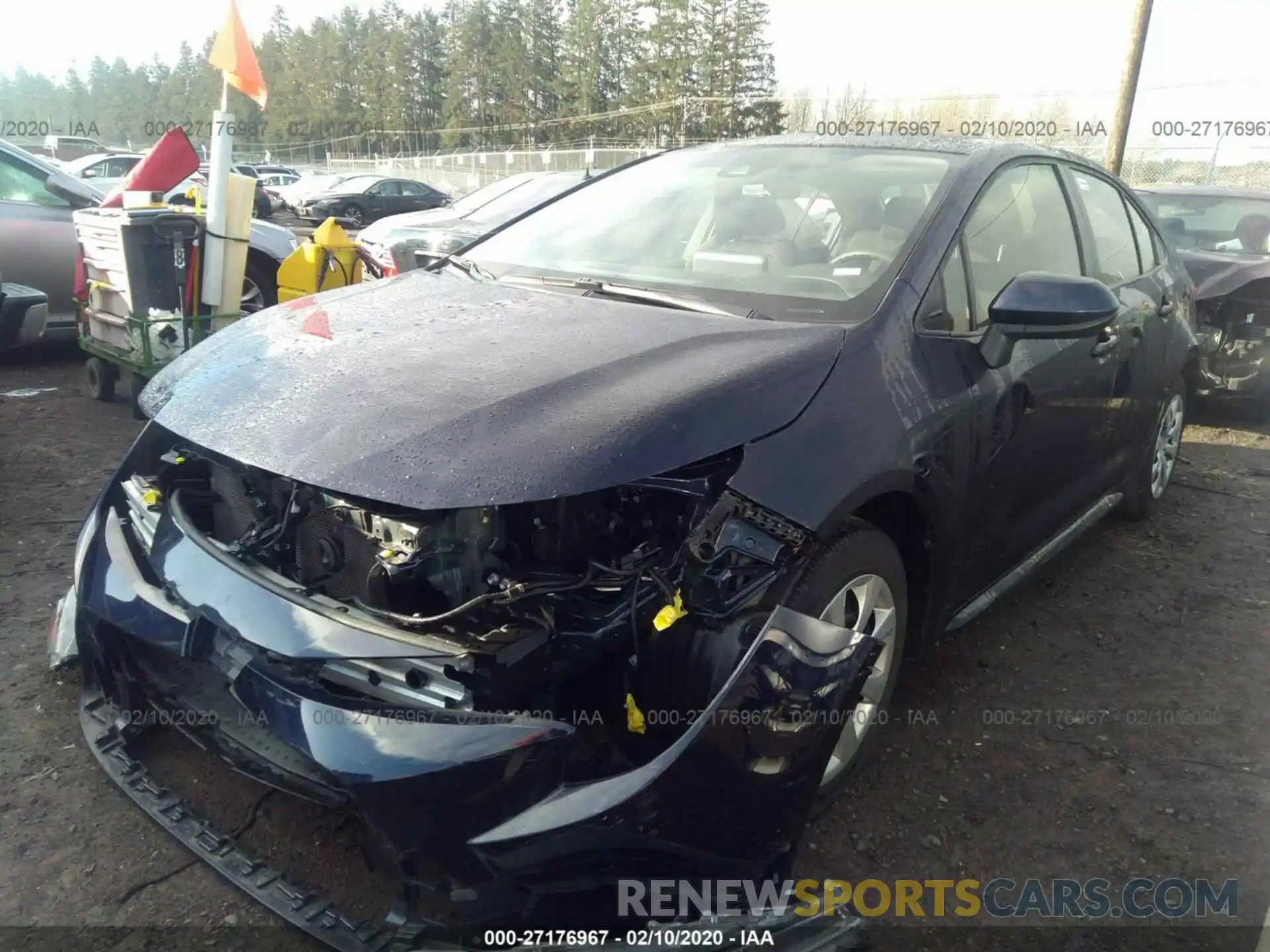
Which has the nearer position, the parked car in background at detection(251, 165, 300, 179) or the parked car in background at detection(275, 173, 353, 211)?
the parked car in background at detection(275, 173, 353, 211)

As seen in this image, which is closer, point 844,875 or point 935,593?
point 844,875

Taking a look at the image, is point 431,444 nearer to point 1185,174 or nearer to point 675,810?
point 675,810

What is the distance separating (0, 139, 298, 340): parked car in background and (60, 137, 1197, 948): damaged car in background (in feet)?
17.4

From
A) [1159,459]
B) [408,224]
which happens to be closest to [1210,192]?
[1159,459]

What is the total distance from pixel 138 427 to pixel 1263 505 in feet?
21.5

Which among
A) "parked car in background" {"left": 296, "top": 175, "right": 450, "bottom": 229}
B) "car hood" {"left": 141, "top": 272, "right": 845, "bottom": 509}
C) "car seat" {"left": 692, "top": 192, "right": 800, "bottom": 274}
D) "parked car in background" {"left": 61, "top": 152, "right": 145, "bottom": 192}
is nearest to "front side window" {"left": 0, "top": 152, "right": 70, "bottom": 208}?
"car hood" {"left": 141, "top": 272, "right": 845, "bottom": 509}

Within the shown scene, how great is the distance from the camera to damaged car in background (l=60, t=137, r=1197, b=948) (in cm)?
173

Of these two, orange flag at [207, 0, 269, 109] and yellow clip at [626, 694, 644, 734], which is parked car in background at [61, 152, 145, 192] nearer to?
orange flag at [207, 0, 269, 109]

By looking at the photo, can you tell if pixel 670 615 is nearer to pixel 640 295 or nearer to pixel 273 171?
pixel 640 295

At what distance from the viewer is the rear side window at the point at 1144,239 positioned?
3.97 metres

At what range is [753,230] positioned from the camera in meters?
2.93

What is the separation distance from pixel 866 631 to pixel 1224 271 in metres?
5.58

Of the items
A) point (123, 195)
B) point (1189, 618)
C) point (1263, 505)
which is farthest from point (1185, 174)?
point (123, 195)

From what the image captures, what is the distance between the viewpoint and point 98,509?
2580mm
